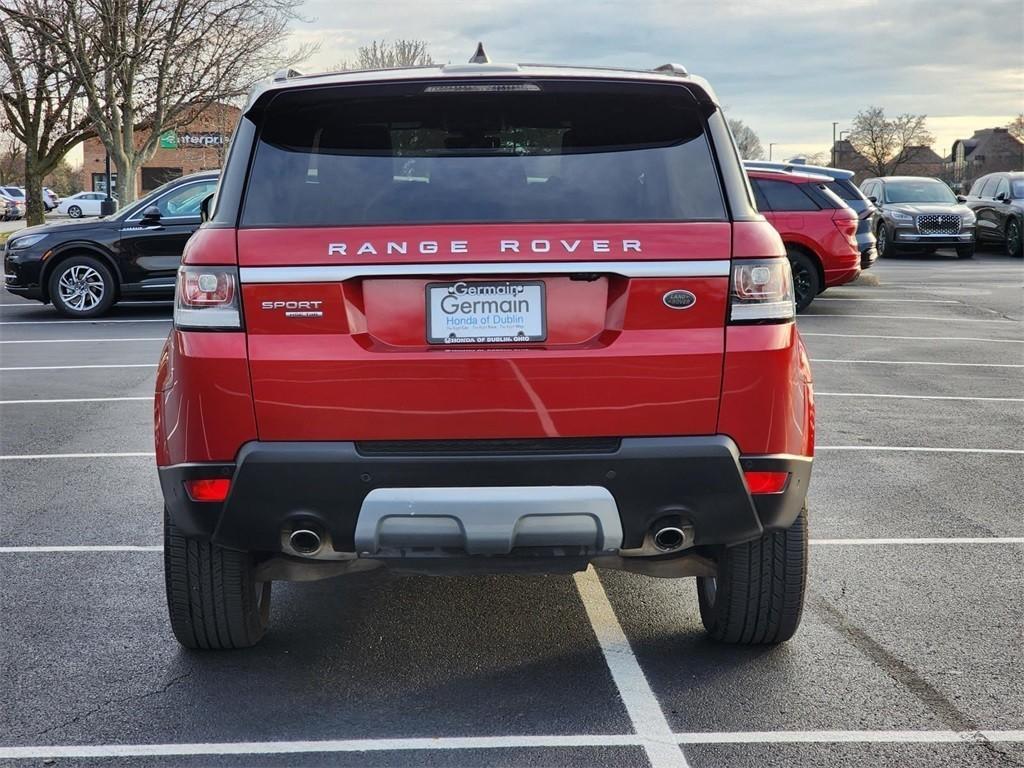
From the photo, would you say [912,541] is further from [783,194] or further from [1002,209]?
[1002,209]

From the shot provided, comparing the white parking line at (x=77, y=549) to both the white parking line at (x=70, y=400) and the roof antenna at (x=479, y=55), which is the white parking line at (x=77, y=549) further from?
the white parking line at (x=70, y=400)

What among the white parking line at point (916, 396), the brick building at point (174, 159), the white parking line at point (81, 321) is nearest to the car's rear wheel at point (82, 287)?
the white parking line at point (81, 321)

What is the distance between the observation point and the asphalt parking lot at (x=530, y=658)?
354 cm

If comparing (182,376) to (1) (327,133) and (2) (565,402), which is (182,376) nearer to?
(1) (327,133)

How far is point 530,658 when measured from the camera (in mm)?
4234

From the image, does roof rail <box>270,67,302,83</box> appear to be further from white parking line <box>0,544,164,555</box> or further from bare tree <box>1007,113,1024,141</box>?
bare tree <box>1007,113,1024,141</box>

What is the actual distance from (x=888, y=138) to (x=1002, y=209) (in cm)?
8754

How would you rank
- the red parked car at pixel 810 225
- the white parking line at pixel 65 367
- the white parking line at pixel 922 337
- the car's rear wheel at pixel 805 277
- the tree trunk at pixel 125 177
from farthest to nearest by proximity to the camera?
the tree trunk at pixel 125 177 → the car's rear wheel at pixel 805 277 → the red parked car at pixel 810 225 → the white parking line at pixel 922 337 → the white parking line at pixel 65 367

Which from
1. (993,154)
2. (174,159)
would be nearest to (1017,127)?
(993,154)

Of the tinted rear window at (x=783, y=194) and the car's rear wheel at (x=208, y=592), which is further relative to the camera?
the tinted rear window at (x=783, y=194)

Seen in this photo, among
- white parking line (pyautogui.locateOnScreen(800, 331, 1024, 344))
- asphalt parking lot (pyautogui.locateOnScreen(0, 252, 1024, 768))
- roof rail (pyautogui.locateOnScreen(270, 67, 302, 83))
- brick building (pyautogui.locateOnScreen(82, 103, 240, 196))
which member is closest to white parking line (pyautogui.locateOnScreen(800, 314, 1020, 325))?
white parking line (pyautogui.locateOnScreen(800, 331, 1024, 344))

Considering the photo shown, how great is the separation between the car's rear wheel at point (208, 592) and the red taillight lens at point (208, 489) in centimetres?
31

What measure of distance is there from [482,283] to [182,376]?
2.95ft

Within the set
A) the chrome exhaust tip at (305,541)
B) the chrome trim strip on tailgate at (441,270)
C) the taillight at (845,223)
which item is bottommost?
the chrome exhaust tip at (305,541)
